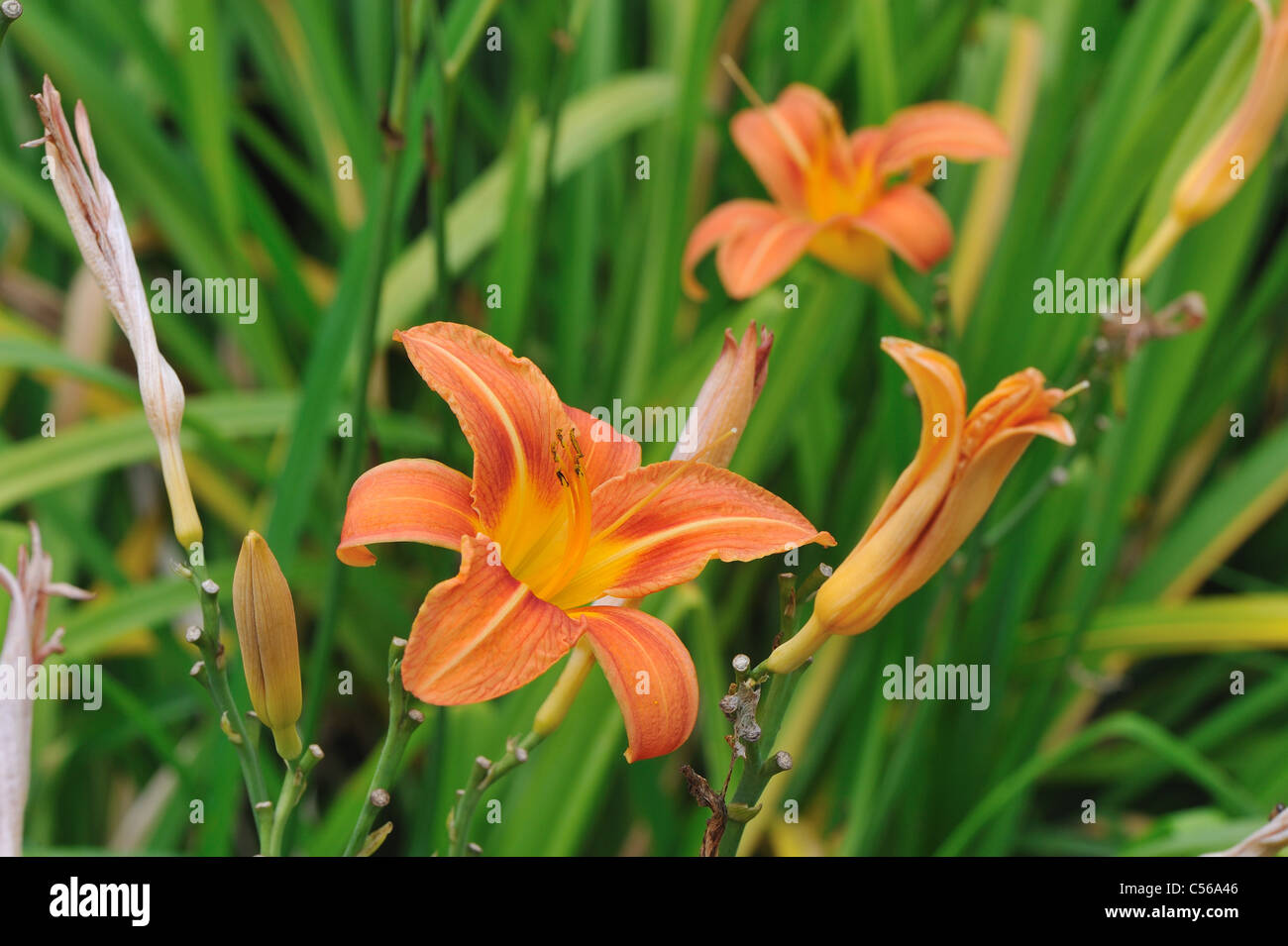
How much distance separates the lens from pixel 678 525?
18.4 inches

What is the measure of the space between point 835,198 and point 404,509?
2.37 ft

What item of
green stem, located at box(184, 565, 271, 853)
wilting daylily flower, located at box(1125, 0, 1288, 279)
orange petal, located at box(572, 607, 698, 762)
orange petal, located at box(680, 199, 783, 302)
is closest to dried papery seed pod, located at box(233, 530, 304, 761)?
green stem, located at box(184, 565, 271, 853)

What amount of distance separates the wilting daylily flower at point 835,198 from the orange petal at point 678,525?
0.32 meters

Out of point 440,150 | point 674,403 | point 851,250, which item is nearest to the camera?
point 440,150

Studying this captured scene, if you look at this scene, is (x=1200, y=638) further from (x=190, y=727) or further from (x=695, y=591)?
(x=190, y=727)

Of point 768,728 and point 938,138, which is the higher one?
point 938,138

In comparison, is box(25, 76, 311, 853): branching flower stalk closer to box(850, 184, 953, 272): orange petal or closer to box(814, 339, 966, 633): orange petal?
box(814, 339, 966, 633): orange petal

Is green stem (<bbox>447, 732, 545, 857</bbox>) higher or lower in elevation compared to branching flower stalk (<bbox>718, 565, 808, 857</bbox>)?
lower

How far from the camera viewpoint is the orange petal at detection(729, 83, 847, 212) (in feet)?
3.20

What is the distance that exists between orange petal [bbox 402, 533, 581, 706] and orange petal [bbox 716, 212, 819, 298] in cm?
43

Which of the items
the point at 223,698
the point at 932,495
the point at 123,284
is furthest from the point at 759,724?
the point at 123,284

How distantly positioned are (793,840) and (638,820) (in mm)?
186

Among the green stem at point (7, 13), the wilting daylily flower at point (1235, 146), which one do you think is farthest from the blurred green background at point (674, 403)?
the green stem at point (7, 13)

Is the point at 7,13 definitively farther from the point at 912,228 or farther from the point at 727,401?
the point at 912,228
